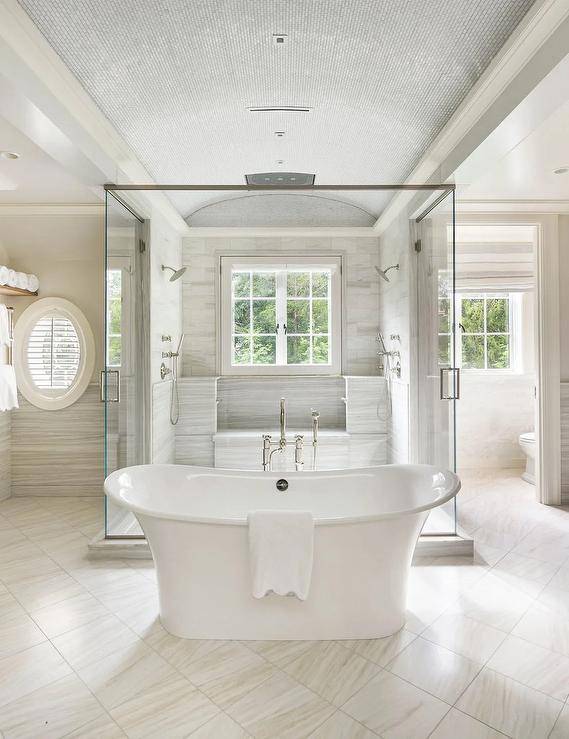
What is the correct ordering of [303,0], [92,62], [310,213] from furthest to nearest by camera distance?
[310,213]
[92,62]
[303,0]

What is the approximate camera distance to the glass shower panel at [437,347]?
2939 millimetres

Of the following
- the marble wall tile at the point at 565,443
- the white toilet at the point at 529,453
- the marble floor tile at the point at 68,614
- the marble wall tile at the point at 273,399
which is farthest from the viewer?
the white toilet at the point at 529,453

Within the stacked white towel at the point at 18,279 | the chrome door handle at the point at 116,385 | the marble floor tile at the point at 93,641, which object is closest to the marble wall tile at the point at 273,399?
the chrome door handle at the point at 116,385

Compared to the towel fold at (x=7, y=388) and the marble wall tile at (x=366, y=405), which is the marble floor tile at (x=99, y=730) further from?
the marble wall tile at (x=366, y=405)

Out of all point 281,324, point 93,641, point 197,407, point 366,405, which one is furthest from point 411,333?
point 93,641

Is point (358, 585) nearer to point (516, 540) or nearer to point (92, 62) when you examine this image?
point (516, 540)

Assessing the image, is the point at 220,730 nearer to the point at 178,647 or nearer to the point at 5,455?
the point at 178,647

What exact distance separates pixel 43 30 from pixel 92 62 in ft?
0.80

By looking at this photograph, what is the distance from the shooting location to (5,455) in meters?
4.05

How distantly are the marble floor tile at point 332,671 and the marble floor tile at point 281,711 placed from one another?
5 cm

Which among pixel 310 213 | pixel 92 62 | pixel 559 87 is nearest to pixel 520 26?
pixel 559 87

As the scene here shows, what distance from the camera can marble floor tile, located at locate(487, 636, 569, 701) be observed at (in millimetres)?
1802

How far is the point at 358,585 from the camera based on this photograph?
2.12 meters

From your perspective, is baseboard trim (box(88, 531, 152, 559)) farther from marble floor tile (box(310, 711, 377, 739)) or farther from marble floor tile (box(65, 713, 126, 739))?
marble floor tile (box(310, 711, 377, 739))
